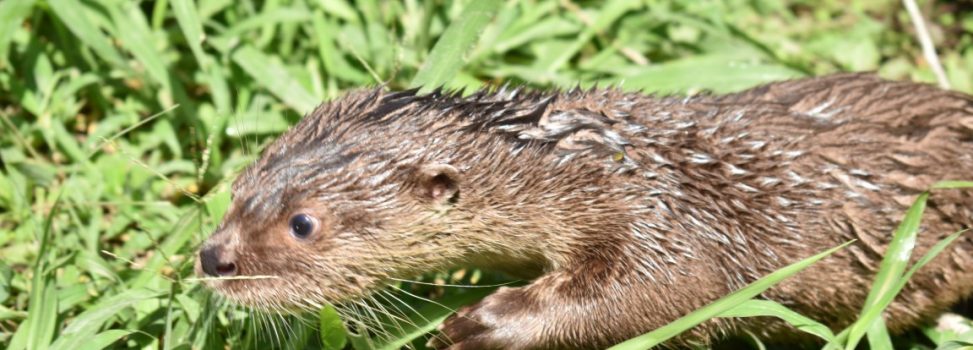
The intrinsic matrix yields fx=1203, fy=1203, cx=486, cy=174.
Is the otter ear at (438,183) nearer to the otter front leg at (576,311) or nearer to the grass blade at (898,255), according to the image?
the otter front leg at (576,311)

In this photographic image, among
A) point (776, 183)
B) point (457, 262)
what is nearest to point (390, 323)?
point (457, 262)

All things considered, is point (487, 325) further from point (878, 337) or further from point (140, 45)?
point (140, 45)

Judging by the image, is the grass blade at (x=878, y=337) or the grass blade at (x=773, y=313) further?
the grass blade at (x=878, y=337)

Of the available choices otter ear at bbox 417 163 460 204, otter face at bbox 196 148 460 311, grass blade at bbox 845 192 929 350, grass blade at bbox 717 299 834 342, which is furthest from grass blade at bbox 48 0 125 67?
grass blade at bbox 845 192 929 350

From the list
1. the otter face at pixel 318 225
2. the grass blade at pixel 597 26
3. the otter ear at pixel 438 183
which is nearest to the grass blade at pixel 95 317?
the otter face at pixel 318 225

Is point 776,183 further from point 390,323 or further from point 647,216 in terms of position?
point 390,323
